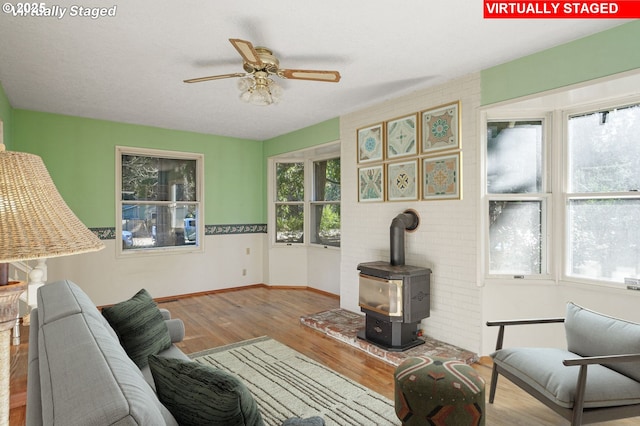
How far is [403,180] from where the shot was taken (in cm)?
387

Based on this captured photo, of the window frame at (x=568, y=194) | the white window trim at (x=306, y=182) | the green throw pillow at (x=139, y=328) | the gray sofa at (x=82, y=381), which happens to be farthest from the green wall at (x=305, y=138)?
the gray sofa at (x=82, y=381)

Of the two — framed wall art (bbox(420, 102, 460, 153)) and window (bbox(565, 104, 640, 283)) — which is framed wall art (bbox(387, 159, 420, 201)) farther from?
window (bbox(565, 104, 640, 283))

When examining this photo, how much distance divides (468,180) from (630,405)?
1973mm

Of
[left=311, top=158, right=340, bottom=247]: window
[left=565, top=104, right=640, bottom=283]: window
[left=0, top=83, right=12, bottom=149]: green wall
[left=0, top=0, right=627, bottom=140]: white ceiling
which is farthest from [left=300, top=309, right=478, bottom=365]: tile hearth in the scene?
[left=0, top=83, right=12, bottom=149]: green wall

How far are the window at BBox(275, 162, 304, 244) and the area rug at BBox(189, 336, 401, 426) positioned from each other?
283cm

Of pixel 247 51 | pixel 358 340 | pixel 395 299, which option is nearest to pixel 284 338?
pixel 358 340

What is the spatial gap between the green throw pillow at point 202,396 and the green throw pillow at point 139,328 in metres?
0.94

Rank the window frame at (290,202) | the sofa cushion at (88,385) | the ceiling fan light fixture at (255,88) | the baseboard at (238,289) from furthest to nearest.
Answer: the window frame at (290,202)
the baseboard at (238,289)
the ceiling fan light fixture at (255,88)
the sofa cushion at (88,385)

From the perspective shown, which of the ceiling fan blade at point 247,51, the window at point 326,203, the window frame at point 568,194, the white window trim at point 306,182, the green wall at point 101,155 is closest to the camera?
the ceiling fan blade at point 247,51

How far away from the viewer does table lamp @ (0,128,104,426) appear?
87cm

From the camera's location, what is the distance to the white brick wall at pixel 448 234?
3.26 meters

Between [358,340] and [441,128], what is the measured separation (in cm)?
229

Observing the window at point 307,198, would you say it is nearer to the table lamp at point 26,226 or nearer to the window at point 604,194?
the window at point 604,194

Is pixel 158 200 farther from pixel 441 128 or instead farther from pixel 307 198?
pixel 441 128
